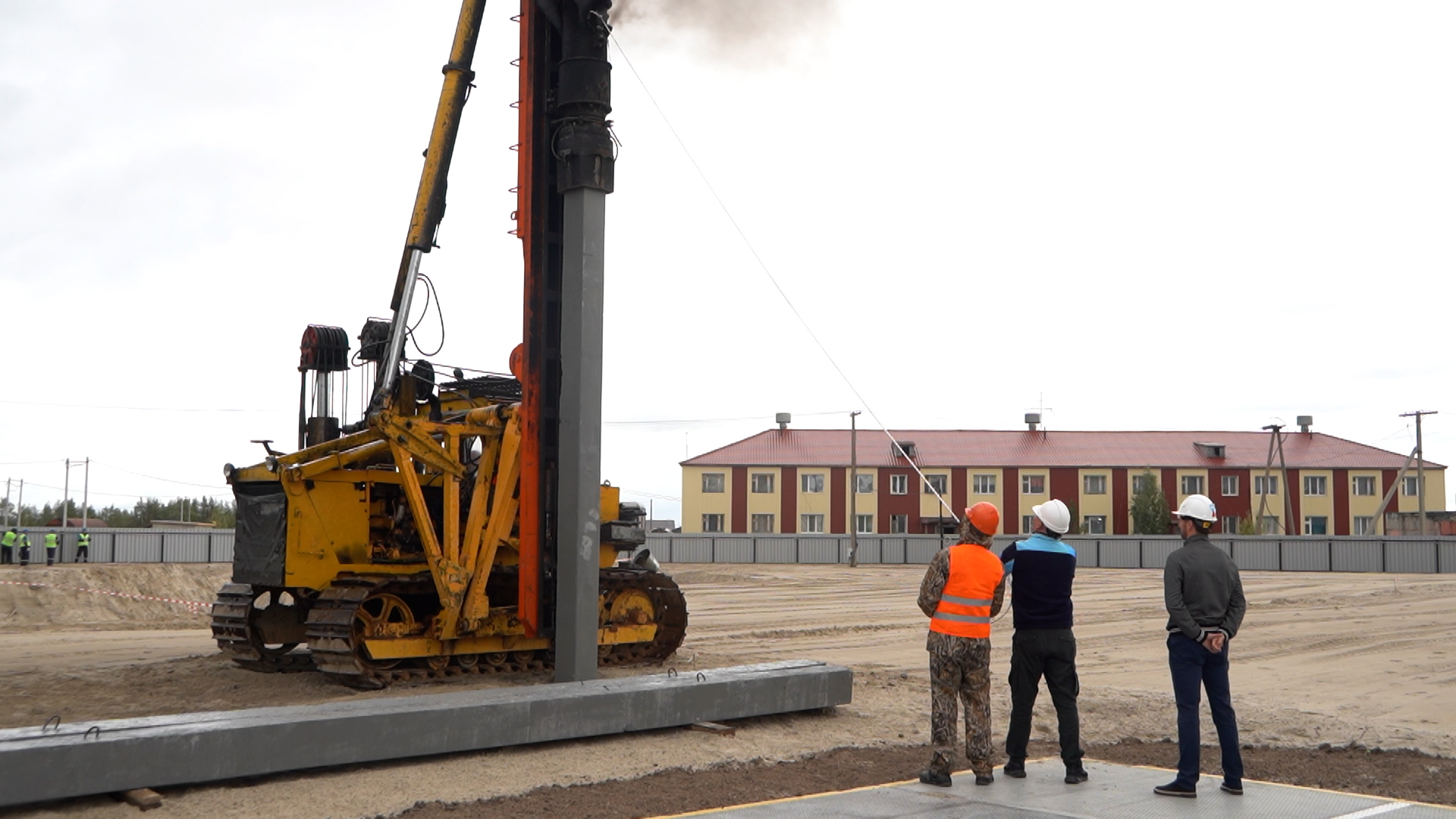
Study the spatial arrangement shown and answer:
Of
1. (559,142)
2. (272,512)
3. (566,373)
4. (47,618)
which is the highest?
(559,142)

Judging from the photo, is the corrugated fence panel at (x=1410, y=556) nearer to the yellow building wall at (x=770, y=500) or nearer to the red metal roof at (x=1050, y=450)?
the red metal roof at (x=1050, y=450)

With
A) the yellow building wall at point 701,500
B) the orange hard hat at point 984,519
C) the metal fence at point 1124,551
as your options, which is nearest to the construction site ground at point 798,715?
the orange hard hat at point 984,519

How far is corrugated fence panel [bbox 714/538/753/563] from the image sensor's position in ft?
189

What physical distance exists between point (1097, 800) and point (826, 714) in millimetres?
3849

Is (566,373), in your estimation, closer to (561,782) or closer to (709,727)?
(709,727)

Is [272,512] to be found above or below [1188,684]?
above

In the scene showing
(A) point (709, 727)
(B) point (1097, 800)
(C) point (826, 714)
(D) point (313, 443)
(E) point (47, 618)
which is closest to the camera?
(B) point (1097, 800)

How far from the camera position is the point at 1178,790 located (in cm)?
775

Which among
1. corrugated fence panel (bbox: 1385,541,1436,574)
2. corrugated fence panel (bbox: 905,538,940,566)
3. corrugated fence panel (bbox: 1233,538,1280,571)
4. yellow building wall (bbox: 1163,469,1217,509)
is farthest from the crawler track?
yellow building wall (bbox: 1163,469,1217,509)

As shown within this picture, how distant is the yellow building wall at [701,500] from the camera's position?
69688mm

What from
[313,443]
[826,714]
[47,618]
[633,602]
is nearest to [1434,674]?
[826,714]

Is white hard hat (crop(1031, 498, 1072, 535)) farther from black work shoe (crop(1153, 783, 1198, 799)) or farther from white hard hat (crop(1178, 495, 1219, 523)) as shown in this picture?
black work shoe (crop(1153, 783, 1198, 799))

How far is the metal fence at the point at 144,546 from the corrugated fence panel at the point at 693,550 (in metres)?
21.1

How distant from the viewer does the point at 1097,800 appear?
7680 millimetres
